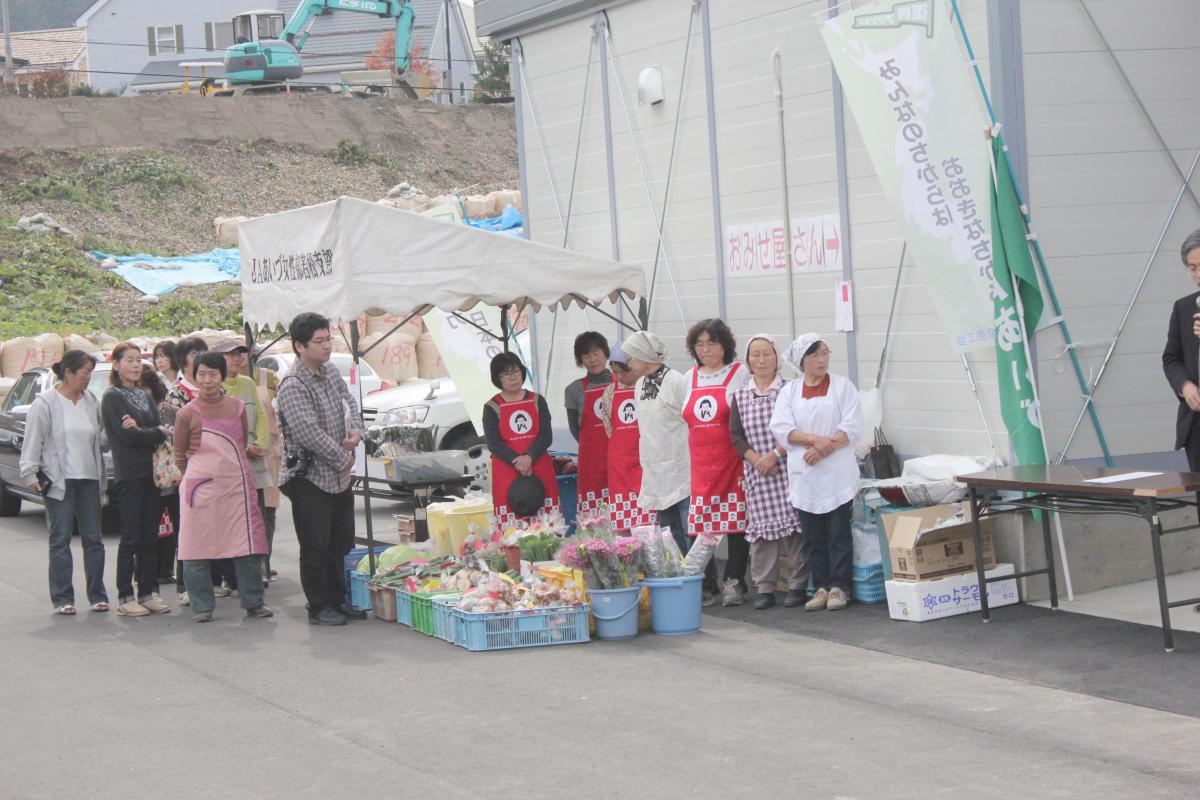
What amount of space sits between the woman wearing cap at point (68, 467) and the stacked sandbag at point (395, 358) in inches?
564

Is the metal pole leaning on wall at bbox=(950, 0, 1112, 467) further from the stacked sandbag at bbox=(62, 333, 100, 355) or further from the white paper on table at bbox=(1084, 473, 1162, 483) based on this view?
the stacked sandbag at bbox=(62, 333, 100, 355)

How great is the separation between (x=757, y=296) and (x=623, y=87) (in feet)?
8.00

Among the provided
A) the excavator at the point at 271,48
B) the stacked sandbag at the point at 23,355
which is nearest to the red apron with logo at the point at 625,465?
the stacked sandbag at the point at 23,355

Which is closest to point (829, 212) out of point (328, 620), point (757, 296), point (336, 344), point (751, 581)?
point (757, 296)

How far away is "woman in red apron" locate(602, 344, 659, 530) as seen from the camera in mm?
9789

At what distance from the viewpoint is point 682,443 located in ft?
30.8

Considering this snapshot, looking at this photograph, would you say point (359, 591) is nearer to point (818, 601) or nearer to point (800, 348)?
point (818, 601)

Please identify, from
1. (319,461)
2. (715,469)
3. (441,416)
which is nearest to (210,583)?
(319,461)

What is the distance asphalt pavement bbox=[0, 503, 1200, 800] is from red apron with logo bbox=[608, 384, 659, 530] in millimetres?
1187

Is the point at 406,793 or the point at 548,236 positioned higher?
the point at 548,236

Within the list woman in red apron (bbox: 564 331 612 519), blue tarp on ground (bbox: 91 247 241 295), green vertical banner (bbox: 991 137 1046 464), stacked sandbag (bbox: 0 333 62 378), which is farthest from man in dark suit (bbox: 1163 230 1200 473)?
blue tarp on ground (bbox: 91 247 241 295)

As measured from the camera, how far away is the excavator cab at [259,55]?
Answer: 48.5m

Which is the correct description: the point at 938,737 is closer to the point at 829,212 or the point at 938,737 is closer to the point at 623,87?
the point at 829,212

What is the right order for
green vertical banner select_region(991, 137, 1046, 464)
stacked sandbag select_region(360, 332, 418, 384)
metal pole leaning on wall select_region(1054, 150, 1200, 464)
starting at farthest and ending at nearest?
stacked sandbag select_region(360, 332, 418, 384)
metal pole leaning on wall select_region(1054, 150, 1200, 464)
green vertical banner select_region(991, 137, 1046, 464)
